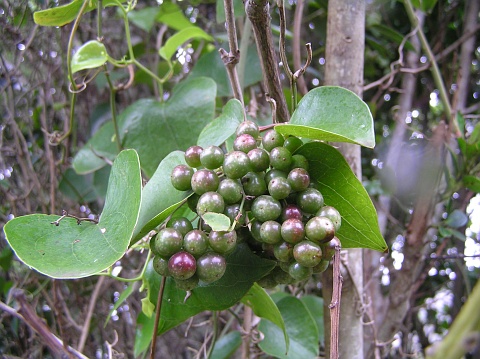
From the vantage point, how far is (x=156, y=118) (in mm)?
681

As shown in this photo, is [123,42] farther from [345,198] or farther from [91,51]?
[345,198]

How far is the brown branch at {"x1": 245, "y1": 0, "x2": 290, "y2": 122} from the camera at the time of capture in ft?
1.27

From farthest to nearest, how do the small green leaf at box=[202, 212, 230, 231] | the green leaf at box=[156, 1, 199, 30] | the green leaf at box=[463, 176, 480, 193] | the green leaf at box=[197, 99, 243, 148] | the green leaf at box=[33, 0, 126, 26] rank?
1. the green leaf at box=[156, 1, 199, 30]
2. the green leaf at box=[463, 176, 480, 193]
3. the green leaf at box=[33, 0, 126, 26]
4. the green leaf at box=[197, 99, 243, 148]
5. the small green leaf at box=[202, 212, 230, 231]

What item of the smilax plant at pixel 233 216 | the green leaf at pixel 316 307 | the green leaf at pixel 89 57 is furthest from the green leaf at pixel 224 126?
the green leaf at pixel 316 307

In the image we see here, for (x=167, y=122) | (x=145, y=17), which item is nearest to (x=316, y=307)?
(x=167, y=122)

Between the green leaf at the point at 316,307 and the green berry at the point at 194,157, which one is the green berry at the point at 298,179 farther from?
the green leaf at the point at 316,307

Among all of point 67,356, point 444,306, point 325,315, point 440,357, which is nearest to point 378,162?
point 325,315

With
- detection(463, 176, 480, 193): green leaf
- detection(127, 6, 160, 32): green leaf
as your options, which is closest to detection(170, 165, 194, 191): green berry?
detection(463, 176, 480, 193): green leaf

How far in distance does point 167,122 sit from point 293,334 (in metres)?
0.35

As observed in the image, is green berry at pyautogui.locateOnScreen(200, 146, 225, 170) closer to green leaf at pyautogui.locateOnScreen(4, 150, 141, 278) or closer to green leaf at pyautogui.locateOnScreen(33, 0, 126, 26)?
green leaf at pyautogui.locateOnScreen(4, 150, 141, 278)

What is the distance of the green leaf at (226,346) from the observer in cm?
74

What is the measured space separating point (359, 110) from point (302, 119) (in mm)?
51

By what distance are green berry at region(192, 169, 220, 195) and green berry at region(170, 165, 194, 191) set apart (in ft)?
0.05

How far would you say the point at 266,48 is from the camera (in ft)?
1.36
